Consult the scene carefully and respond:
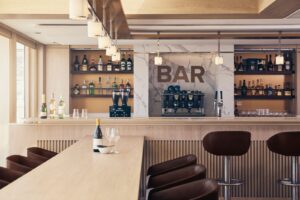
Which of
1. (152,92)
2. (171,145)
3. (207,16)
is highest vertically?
(207,16)

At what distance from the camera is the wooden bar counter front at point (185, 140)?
5.88m

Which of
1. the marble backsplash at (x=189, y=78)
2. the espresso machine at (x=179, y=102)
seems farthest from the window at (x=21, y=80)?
the espresso machine at (x=179, y=102)

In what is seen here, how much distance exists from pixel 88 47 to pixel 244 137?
18.6 ft

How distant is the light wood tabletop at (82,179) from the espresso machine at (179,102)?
17.1ft

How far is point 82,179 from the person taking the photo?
3031mm

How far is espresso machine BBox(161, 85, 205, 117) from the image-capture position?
9.59 metres

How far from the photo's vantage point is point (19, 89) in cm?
921

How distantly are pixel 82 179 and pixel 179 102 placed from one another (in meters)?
6.67

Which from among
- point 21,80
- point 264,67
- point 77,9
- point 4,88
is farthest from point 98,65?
point 77,9

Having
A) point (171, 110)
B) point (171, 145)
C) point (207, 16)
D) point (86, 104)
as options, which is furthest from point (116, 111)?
point (86, 104)

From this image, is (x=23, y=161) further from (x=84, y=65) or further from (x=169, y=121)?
(x=84, y=65)

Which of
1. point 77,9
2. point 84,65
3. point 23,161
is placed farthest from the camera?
point 84,65

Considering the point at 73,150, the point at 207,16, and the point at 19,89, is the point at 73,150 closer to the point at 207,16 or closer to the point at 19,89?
the point at 207,16

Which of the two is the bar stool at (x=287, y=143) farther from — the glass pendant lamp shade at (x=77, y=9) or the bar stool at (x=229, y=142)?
the glass pendant lamp shade at (x=77, y=9)
